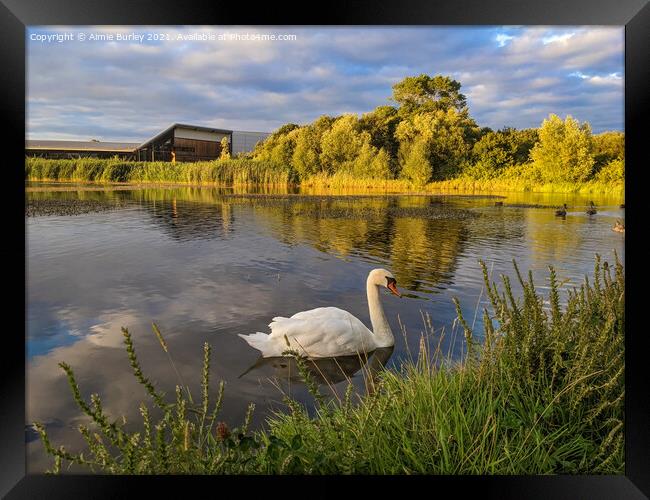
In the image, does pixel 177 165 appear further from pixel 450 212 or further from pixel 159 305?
pixel 450 212

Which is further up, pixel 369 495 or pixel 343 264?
pixel 343 264

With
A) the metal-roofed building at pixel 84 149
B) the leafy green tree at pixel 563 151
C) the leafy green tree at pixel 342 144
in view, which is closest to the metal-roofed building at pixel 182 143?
the metal-roofed building at pixel 84 149

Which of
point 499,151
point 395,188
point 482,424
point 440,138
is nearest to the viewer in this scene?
point 482,424

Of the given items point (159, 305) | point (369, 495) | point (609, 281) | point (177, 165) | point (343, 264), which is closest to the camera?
point (369, 495)

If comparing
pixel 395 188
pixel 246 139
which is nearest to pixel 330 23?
pixel 246 139

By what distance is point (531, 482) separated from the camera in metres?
2.41

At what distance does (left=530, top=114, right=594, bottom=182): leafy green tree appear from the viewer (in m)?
3.62

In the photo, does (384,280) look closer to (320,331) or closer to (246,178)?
(320,331)

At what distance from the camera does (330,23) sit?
2506 millimetres

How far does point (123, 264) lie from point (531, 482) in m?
3.28

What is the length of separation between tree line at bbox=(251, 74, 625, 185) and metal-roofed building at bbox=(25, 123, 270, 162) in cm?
18

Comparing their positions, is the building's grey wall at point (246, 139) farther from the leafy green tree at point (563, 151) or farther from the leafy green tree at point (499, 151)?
the leafy green tree at point (563, 151)

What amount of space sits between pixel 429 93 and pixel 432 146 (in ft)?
2.57

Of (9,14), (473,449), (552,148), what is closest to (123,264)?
(9,14)
